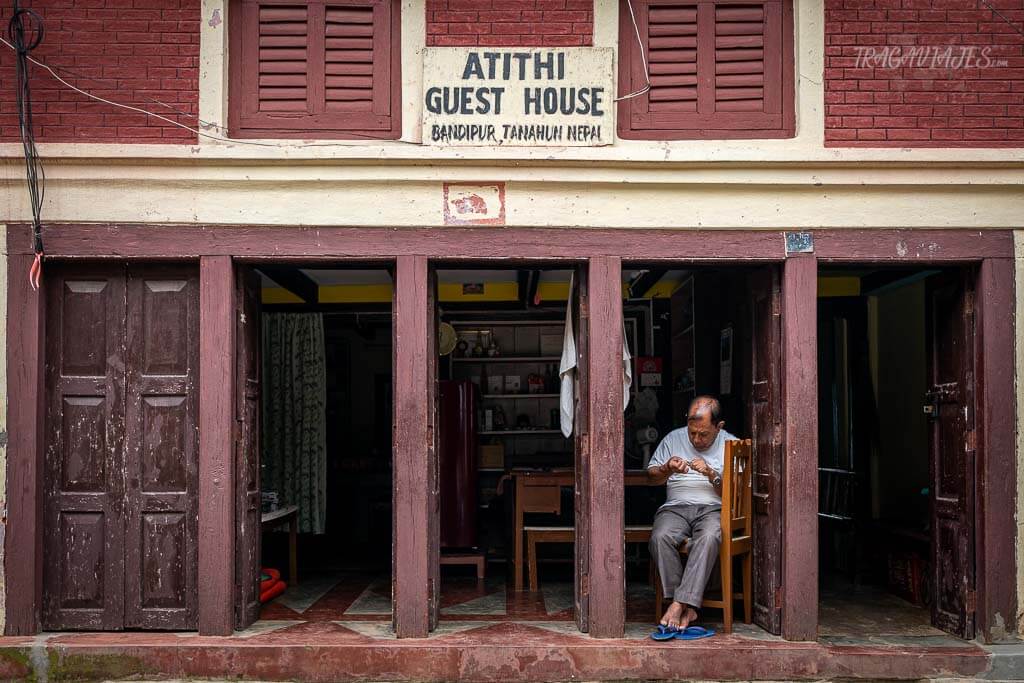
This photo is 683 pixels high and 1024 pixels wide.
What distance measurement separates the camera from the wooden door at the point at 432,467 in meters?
6.24

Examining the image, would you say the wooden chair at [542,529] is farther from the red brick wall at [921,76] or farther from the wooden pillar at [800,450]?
the red brick wall at [921,76]

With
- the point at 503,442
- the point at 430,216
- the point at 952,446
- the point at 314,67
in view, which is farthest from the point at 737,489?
the point at 503,442

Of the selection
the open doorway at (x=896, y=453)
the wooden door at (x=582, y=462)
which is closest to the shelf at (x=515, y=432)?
the open doorway at (x=896, y=453)

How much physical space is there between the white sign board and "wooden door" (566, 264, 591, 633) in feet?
3.17

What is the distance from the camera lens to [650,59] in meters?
6.33

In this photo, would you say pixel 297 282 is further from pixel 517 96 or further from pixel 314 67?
pixel 517 96

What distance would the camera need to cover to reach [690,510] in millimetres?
6633

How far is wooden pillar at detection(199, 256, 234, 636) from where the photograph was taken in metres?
6.07

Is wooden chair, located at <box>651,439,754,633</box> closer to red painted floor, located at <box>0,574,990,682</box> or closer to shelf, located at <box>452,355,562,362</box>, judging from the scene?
red painted floor, located at <box>0,574,990,682</box>

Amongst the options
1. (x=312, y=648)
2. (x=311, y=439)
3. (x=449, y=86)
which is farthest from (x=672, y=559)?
(x=311, y=439)

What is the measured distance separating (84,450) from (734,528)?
14.6 ft

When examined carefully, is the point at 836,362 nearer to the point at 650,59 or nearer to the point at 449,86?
the point at 650,59

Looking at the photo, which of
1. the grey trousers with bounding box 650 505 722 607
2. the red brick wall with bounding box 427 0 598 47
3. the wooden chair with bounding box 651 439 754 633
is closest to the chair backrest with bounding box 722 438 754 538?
the wooden chair with bounding box 651 439 754 633

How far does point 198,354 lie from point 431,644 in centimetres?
248
